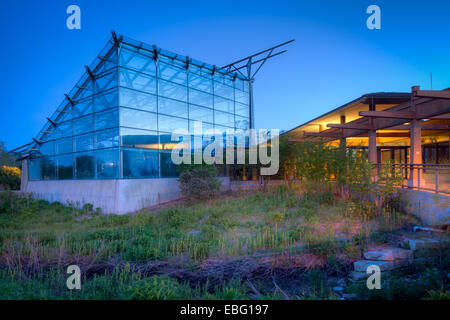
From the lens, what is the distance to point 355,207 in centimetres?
895

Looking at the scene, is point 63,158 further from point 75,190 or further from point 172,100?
point 172,100

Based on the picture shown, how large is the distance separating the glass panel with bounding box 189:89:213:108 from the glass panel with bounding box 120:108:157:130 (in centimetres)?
346

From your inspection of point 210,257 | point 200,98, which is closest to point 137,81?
point 200,98

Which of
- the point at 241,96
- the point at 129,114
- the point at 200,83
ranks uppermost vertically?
the point at 200,83

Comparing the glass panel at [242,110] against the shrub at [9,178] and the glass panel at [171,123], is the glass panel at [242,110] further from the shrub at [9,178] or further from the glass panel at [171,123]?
the shrub at [9,178]

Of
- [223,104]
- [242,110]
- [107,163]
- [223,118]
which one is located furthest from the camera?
[242,110]

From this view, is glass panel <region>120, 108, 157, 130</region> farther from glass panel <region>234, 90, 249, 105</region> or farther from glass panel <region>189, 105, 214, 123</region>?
glass panel <region>234, 90, 249, 105</region>

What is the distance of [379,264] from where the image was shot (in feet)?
17.1

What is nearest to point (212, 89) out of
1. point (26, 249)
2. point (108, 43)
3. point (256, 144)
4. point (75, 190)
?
point (256, 144)

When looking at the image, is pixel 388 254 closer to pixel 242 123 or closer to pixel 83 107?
pixel 242 123

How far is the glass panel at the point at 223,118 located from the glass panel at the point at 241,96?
1820mm

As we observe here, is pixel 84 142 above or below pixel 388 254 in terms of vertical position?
above

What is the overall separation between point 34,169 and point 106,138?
11.1 metres

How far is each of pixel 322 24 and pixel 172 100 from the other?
10.1m
